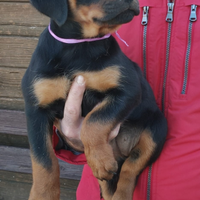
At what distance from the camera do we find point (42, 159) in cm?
185

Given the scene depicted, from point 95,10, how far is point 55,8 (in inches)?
8.6

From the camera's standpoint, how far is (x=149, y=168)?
1.96m

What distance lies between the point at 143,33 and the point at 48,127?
2.77 ft

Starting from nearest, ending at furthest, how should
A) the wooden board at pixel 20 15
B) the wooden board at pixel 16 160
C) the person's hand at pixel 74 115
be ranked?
the person's hand at pixel 74 115 → the wooden board at pixel 20 15 → the wooden board at pixel 16 160

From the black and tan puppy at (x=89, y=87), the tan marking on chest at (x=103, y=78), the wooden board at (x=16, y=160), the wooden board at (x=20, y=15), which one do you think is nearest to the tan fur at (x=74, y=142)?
the black and tan puppy at (x=89, y=87)

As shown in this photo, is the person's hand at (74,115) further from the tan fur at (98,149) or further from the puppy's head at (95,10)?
the puppy's head at (95,10)

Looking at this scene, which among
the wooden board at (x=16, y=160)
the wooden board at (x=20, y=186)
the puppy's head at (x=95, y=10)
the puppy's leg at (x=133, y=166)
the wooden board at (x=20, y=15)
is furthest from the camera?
the wooden board at (x=20, y=186)

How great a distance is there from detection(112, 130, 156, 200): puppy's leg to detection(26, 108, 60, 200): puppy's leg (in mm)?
403

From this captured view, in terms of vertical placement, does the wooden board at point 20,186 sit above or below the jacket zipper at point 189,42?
below

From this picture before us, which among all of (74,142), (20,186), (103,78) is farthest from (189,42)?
(20,186)

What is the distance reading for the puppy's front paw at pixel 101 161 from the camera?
66.9 inches

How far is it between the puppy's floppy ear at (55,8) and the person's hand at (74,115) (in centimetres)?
34

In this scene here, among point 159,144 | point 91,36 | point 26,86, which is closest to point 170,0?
point 91,36

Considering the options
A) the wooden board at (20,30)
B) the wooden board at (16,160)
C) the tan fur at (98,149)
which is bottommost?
the wooden board at (16,160)
